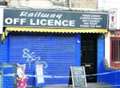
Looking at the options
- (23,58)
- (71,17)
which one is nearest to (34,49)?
(23,58)

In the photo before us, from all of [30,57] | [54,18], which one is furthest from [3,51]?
[54,18]

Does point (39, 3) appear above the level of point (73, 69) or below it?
above

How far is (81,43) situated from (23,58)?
314 cm

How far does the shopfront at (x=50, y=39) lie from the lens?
2391 centimetres

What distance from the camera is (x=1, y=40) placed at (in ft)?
77.8

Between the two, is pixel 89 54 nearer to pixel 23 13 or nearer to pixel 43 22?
pixel 43 22

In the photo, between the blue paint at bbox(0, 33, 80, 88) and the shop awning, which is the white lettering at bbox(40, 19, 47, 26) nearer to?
the shop awning

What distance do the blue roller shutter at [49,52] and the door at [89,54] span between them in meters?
0.65

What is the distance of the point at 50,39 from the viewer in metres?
24.8

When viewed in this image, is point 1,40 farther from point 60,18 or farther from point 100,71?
point 100,71

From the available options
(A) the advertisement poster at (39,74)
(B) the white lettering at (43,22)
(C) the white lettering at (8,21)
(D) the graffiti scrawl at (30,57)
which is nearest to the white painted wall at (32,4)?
(B) the white lettering at (43,22)

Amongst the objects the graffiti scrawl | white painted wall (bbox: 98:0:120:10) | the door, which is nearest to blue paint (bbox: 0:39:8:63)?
the graffiti scrawl

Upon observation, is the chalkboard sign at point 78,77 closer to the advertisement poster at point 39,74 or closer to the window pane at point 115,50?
the advertisement poster at point 39,74

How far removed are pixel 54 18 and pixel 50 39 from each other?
1.02 m
